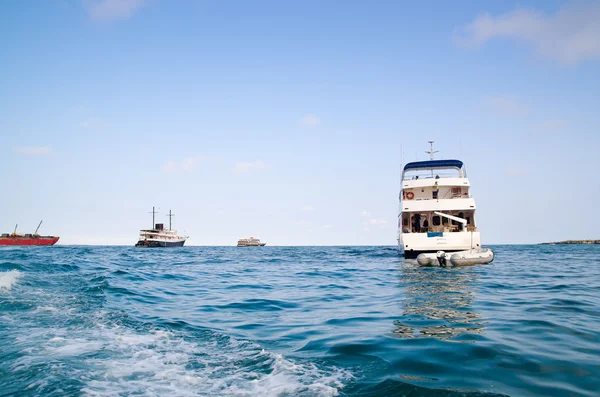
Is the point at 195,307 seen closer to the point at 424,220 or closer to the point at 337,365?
the point at 337,365

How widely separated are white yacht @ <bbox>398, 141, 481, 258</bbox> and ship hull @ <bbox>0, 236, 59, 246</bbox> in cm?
10550

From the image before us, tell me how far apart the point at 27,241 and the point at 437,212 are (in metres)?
111

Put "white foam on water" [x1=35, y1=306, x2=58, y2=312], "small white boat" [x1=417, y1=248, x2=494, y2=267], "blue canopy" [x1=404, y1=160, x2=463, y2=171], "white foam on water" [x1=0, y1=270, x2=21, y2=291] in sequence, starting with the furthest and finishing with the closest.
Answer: "blue canopy" [x1=404, y1=160, x2=463, y2=171] → "small white boat" [x1=417, y1=248, x2=494, y2=267] → "white foam on water" [x1=0, y1=270, x2=21, y2=291] → "white foam on water" [x1=35, y1=306, x2=58, y2=312]

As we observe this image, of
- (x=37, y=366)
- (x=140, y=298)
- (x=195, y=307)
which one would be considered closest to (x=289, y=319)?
(x=195, y=307)

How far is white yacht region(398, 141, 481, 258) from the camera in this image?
25.4m

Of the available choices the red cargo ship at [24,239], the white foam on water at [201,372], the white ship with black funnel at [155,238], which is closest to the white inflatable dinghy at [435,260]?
the white foam on water at [201,372]

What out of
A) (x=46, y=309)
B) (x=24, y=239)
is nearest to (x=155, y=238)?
(x=24, y=239)

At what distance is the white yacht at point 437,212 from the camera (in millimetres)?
25359

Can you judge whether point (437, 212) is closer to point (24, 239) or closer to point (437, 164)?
point (437, 164)

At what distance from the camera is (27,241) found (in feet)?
330

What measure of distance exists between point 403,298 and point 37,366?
8844 millimetres

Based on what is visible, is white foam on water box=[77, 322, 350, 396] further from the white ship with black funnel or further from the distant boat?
the distant boat

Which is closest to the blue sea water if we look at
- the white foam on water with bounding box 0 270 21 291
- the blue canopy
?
the white foam on water with bounding box 0 270 21 291

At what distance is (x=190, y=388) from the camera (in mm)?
4406
